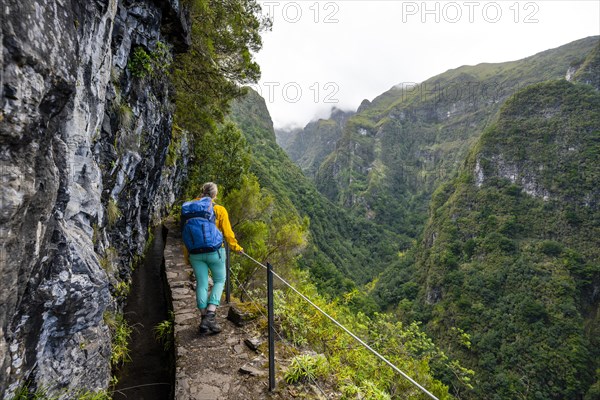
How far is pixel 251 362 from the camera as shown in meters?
3.32

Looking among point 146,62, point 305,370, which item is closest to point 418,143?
point 146,62

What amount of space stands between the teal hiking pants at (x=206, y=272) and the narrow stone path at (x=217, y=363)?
474 millimetres

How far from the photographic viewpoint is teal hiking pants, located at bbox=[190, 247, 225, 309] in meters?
3.62

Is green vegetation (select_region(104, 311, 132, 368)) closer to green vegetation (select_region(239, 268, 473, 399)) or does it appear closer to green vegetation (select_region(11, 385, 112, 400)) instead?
green vegetation (select_region(11, 385, 112, 400))

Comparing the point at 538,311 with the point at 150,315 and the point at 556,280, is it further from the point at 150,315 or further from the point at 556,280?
the point at 150,315

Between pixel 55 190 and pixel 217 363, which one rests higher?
pixel 55 190

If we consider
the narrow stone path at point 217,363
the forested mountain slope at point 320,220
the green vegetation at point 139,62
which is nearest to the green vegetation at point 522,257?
the forested mountain slope at point 320,220

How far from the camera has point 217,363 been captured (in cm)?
331

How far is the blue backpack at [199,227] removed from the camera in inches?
139

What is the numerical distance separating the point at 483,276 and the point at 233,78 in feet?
240

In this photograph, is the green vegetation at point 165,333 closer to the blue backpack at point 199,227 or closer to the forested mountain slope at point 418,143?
the blue backpack at point 199,227

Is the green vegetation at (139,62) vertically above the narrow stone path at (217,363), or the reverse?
the green vegetation at (139,62)

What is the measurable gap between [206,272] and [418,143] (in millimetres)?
198165

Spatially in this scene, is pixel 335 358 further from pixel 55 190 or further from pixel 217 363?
pixel 55 190
